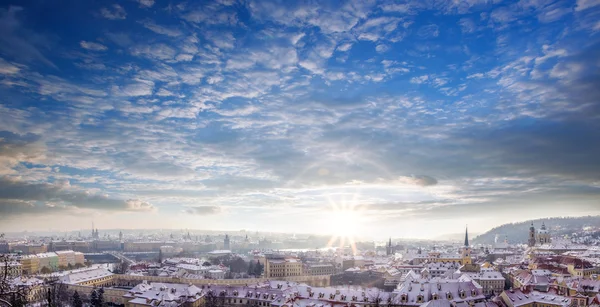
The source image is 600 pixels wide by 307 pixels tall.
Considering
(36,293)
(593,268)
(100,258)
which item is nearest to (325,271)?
(593,268)

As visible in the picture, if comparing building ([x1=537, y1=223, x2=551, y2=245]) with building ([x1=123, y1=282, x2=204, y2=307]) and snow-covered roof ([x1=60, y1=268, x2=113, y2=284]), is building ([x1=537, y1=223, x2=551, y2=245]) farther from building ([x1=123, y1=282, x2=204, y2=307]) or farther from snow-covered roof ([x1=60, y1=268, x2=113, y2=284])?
snow-covered roof ([x1=60, y1=268, x2=113, y2=284])

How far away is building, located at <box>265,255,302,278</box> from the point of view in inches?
3967

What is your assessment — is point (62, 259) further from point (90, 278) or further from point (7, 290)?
point (7, 290)

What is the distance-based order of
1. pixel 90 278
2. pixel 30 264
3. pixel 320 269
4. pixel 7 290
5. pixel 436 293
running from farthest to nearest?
pixel 30 264 → pixel 320 269 → pixel 90 278 → pixel 436 293 → pixel 7 290

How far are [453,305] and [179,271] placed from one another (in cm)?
6179

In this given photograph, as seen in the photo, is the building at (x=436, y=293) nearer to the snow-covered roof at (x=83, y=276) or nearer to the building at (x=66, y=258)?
the snow-covered roof at (x=83, y=276)

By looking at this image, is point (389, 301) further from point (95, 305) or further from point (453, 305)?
point (95, 305)

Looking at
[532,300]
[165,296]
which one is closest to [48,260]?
[165,296]

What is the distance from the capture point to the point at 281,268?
4016 inches

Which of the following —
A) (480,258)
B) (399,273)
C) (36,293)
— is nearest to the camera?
(36,293)

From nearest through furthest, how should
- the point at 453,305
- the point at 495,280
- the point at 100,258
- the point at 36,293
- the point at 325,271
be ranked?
the point at 453,305
the point at 36,293
the point at 495,280
the point at 325,271
the point at 100,258

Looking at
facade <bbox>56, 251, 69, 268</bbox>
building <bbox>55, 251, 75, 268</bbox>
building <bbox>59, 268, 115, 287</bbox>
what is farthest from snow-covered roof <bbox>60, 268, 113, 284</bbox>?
facade <bbox>56, 251, 69, 268</bbox>

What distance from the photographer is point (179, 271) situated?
318ft

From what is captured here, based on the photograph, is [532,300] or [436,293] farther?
[532,300]
